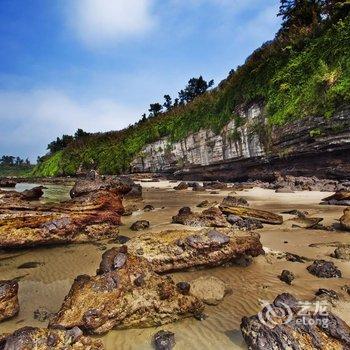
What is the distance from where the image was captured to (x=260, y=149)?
70.4 ft

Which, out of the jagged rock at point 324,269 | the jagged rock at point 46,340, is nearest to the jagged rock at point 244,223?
the jagged rock at point 324,269

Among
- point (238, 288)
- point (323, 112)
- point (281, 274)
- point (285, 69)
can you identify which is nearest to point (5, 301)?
point (238, 288)

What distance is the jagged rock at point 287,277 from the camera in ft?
16.5

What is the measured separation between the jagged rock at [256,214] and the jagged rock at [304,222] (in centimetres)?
34

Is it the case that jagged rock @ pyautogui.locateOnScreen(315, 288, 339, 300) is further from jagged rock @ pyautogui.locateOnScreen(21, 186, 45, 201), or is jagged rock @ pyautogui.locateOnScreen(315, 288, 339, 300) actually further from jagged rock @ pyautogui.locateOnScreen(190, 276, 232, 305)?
jagged rock @ pyautogui.locateOnScreen(21, 186, 45, 201)

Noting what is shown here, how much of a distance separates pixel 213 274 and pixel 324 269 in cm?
174

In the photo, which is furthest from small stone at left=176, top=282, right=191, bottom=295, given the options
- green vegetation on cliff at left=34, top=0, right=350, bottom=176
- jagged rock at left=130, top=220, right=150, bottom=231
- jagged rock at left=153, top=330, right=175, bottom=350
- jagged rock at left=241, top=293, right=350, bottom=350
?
green vegetation on cliff at left=34, top=0, right=350, bottom=176

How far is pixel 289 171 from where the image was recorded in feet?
63.8

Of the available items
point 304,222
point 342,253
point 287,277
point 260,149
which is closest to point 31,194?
point 304,222

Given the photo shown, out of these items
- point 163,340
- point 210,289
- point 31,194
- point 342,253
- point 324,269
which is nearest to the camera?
point 163,340

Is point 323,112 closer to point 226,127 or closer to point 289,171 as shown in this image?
point 289,171

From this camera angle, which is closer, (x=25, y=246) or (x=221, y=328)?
(x=221, y=328)

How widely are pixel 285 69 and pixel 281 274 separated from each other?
1961 cm

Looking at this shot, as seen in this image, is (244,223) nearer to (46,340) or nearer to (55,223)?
(55,223)
